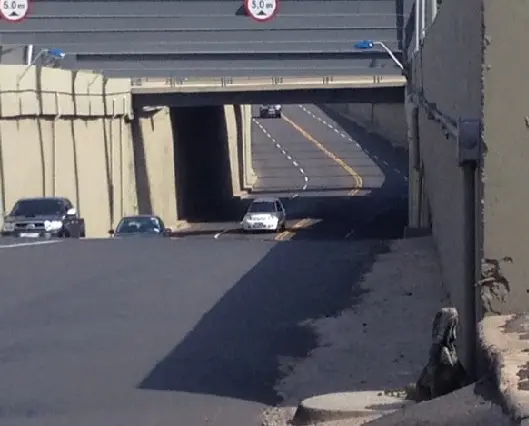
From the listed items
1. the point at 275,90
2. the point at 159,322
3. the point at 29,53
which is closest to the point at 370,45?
the point at 275,90

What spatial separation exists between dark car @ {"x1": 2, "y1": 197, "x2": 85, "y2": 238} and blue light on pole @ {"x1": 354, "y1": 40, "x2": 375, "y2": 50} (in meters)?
24.1

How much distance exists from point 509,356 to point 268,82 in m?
56.1

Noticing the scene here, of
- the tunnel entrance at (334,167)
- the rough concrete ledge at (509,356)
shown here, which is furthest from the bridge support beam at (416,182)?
the rough concrete ledge at (509,356)

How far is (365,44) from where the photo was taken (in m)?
61.9

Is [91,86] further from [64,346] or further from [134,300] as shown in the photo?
[64,346]

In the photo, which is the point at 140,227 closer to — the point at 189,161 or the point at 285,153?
the point at 189,161

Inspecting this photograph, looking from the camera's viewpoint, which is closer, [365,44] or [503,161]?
[503,161]

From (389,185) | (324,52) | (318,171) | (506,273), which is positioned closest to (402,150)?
(318,171)

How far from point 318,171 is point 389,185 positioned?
10.7 m

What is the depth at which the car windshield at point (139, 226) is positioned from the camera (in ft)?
134

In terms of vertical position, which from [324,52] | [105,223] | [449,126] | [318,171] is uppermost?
[449,126]

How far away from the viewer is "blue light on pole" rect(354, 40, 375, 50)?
61.9 meters

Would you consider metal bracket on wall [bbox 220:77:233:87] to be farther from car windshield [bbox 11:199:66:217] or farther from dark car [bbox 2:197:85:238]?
car windshield [bbox 11:199:66:217]

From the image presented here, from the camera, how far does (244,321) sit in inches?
661
